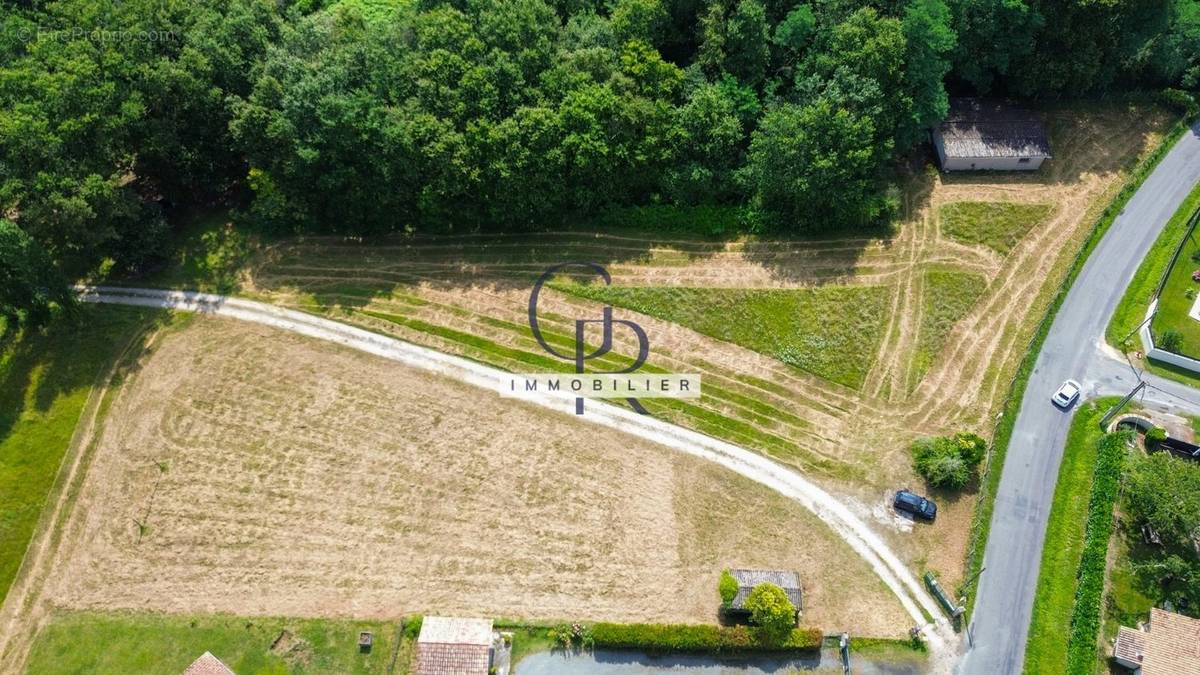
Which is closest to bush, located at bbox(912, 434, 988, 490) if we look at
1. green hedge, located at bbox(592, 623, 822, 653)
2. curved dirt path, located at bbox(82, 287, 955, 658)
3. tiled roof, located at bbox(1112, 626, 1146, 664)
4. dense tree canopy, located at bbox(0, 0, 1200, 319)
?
curved dirt path, located at bbox(82, 287, 955, 658)

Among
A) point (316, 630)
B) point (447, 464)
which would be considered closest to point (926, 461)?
point (447, 464)

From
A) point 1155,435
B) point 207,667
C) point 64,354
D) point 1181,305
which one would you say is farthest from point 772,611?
point 64,354

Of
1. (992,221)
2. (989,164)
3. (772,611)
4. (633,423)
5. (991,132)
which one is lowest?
(772,611)

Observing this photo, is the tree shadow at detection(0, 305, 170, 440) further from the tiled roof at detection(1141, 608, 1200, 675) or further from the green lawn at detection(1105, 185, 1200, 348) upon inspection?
the green lawn at detection(1105, 185, 1200, 348)

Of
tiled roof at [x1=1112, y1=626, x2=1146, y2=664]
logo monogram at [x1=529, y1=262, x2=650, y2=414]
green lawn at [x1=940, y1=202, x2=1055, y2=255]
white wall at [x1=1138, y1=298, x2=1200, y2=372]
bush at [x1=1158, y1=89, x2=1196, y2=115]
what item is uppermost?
bush at [x1=1158, y1=89, x2=1196, y2=115]

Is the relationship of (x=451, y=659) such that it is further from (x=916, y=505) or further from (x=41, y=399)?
(x=41, y=399)

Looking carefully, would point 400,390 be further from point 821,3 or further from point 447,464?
point 821,3
